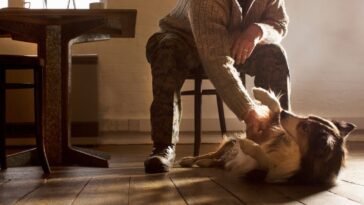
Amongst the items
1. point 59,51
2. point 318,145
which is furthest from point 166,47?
point 318,145

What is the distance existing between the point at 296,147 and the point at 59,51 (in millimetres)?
1505

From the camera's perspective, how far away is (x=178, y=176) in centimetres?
194

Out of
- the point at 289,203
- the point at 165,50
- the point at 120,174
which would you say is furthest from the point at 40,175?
the point at 289,203

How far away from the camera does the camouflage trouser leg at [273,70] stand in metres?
2.14

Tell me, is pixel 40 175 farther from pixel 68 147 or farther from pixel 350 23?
pixel 350 23

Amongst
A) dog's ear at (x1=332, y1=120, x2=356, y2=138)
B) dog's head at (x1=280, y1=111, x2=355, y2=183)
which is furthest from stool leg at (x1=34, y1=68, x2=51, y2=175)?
dog's ear at (x1=332, y1=120, x2=356, y2=138)

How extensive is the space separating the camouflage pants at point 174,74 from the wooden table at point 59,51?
45 centimetres

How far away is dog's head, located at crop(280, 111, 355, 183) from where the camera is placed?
162 centimetres

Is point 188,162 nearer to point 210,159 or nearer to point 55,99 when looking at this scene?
point 210,159

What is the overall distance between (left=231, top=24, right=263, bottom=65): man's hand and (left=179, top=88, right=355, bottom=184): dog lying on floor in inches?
12.6

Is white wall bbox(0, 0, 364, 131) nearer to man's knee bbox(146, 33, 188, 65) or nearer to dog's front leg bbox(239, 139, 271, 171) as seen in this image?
man's knee bbox(146, 33, 188, 65)

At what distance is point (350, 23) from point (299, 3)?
0.49 meters

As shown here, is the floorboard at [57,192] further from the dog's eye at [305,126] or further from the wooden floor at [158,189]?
the dog's eye at [305,126]

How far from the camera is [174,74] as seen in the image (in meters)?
2.14
